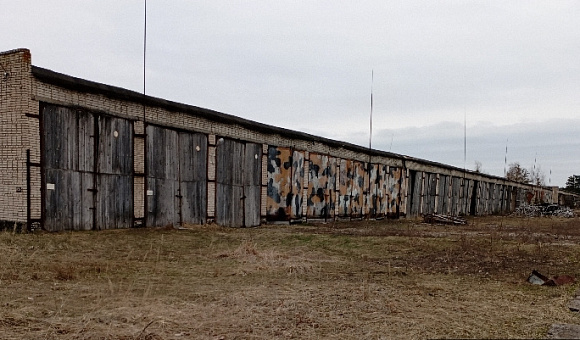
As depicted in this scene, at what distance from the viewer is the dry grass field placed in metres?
4.03

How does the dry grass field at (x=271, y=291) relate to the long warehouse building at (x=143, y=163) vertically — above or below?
below

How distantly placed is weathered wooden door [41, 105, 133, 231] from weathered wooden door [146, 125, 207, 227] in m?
0.76

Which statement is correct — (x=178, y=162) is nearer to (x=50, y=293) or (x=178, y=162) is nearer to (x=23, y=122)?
(x=23, y=122)

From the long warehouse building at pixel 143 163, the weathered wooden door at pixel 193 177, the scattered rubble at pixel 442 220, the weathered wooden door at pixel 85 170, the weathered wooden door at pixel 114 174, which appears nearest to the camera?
the long warehouse building at pixel 143 163

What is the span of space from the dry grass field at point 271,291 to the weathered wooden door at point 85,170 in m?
1.22

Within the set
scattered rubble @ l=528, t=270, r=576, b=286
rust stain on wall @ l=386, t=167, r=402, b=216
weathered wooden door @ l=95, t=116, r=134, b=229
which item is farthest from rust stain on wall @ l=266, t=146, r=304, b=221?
scattered rubble @ l=528, t=270, r=576, b=286

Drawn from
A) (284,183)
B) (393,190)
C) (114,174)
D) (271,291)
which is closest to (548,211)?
(393,190)

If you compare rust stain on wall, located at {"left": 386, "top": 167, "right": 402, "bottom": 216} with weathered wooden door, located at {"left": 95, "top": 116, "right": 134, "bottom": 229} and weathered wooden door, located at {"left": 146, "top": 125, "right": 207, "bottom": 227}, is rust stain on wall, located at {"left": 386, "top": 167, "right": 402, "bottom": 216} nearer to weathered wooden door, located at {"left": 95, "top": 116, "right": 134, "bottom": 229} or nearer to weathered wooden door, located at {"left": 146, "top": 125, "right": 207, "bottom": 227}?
weathered wooden door, located at {"left": 146, "top": 125, "right": 207, "bottom": 227}

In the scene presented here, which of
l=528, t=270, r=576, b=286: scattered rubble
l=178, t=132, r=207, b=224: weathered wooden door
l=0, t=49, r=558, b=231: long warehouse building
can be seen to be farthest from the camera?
l=178, t=132, r=207, b=224: weathered wooden door

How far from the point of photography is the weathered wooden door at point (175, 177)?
516 inches

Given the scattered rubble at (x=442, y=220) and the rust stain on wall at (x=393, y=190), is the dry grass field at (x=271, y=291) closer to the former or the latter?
the scattered rubble at (x=442, y=220)

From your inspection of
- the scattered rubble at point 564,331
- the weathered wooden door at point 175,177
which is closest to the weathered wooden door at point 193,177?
the weathered wooden door at point 175,177

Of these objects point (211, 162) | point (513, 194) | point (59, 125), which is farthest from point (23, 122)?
point (513, 194)

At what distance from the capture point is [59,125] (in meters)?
10.6
